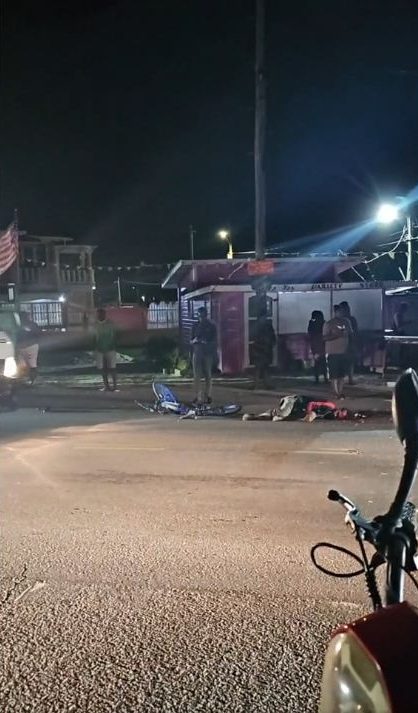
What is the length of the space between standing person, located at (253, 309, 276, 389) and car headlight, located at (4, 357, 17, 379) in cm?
508

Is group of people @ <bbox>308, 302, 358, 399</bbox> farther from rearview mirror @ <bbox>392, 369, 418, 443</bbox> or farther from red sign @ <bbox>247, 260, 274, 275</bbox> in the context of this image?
rearview mirror @ <bbox>392, 369, 418, 443</bbox>

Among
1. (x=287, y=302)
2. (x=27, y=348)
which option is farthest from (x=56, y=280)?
(x=27, y=348)

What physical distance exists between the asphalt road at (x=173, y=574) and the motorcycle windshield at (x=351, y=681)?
1669 millimetres

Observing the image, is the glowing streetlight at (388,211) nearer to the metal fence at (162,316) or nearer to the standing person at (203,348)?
the standing person at (203,348)

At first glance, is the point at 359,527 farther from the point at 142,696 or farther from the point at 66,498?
the point at 66,498

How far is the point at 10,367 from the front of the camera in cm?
1452

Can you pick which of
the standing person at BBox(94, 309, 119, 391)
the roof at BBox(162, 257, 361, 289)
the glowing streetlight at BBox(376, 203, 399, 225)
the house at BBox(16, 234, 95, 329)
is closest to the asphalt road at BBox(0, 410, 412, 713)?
the standing person at BBox(94, 309, 119, 391)

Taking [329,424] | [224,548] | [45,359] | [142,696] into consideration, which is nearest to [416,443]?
[142,696]

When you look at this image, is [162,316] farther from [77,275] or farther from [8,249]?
[8,249]

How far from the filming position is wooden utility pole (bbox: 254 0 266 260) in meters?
15.8

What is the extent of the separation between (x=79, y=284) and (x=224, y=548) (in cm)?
4778

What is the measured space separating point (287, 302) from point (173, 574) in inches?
632

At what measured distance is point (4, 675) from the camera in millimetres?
3691

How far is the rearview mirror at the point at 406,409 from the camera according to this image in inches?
90.9
